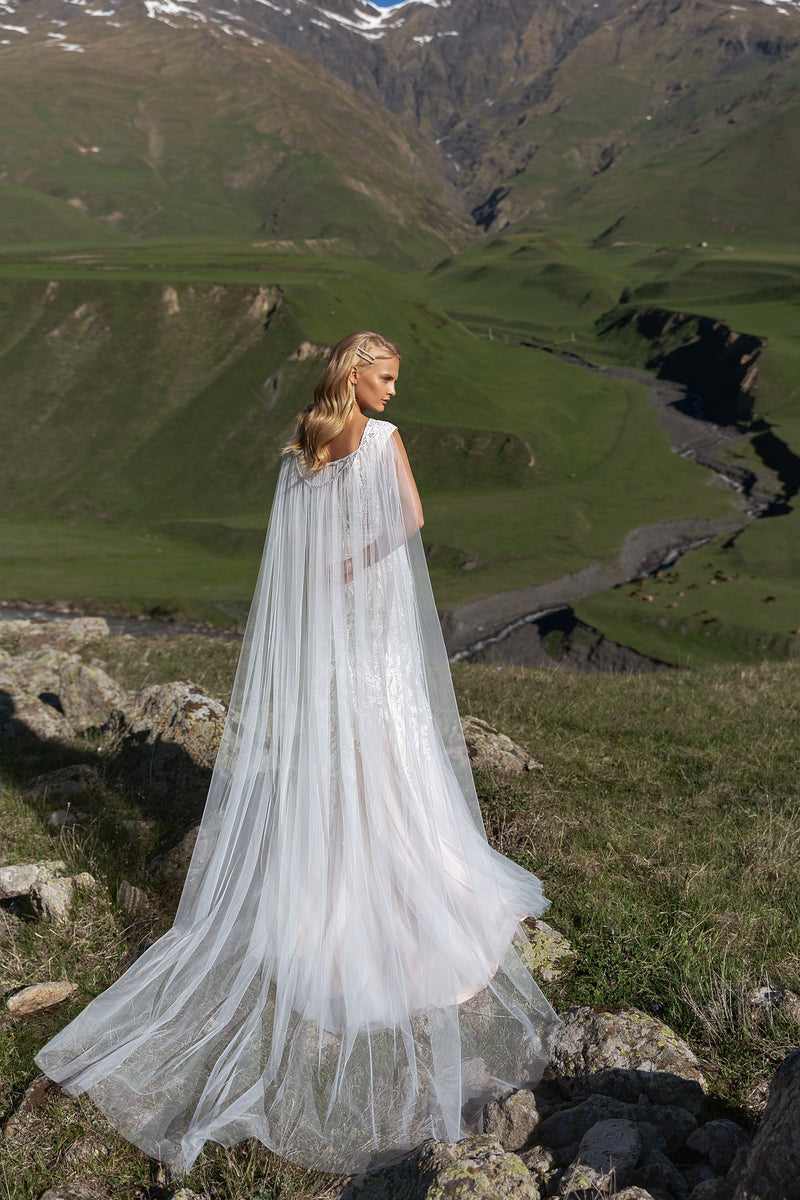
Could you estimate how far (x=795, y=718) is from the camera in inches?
422

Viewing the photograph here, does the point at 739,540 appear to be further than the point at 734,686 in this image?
Yes

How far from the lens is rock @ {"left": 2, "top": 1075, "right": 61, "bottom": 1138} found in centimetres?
414

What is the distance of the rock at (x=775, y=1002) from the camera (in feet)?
14.5

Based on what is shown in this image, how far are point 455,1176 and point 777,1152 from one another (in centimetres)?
122

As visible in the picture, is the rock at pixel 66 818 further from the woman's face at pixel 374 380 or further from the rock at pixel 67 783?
the woman's face at pixel 374 380

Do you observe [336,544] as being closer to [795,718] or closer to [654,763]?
[654,763]

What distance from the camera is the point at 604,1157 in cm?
338

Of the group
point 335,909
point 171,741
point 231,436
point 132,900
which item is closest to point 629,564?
point 231,436

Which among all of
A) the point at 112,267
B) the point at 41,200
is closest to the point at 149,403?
the point at 112,267

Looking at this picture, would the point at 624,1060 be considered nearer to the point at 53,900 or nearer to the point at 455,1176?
the point at 455,1176

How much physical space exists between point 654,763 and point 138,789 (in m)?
5.13

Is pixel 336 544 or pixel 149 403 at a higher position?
pixel 336 544

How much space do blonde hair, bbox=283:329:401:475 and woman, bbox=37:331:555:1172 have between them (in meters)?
0.01

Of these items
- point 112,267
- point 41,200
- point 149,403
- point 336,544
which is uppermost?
point 41,200
